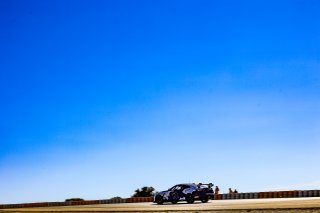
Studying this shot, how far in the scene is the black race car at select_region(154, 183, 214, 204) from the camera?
27.2m

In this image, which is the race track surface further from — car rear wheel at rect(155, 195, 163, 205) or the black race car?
car rear wheel at rect(155, 195, 163, 205)

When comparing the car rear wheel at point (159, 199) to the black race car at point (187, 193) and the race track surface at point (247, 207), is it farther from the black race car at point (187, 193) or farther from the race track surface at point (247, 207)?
A: the race track surface at point (247, 207)

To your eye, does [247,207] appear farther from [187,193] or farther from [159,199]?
[159,199]

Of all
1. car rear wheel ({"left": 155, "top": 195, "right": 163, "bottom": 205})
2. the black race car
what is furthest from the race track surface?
car rear wheel ({"left": 155, "top": 195, "right": 163, "bottom": 205})

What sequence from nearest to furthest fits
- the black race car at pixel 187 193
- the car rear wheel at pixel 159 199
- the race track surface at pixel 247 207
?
the race track surface at pixel 247 207, the black race car at pixel 187 193, the car rear wheel at pixel 159 199

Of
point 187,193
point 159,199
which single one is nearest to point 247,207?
point 187,193

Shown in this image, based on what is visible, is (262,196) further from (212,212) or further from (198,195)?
(212,212)

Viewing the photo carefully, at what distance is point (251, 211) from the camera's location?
547 inches

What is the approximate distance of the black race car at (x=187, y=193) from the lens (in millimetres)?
27234

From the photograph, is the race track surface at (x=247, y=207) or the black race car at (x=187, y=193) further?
the black race car at (x=187, y=193)

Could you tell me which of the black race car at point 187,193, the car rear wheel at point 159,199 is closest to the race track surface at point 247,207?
the black race car at point 187,193

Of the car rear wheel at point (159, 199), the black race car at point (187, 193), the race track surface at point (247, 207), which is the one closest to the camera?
the race track surface at point (247, 207)

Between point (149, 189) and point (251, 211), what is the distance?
54.4 m

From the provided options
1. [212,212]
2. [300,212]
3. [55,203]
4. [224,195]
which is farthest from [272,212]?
[55,203]
